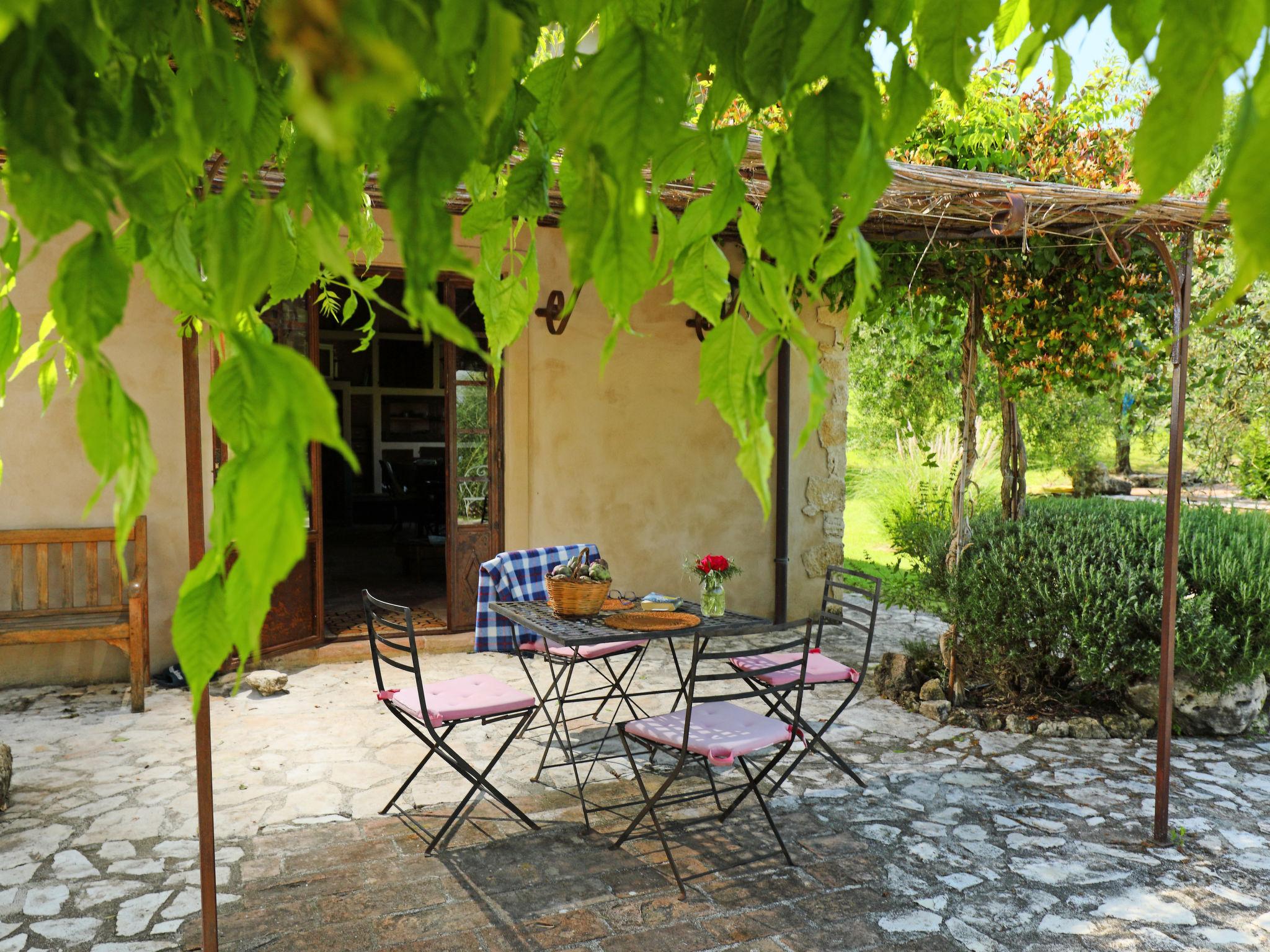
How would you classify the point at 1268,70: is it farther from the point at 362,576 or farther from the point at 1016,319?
the point at 362,576

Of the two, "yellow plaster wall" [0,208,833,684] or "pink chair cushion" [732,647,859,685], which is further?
"yellow plaster wall" [0,208,833,684]

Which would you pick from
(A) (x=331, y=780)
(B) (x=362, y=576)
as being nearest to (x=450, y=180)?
(A) (x=331, y=780)

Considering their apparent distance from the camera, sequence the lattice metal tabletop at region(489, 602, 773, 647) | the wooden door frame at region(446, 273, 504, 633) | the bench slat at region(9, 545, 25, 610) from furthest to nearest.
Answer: the wooden door frame at region(446, 273, 504, 633), the bench slat at region(9, 545, 25, 610), the lattice metal tabletop at region(489, 602, 773, 647)

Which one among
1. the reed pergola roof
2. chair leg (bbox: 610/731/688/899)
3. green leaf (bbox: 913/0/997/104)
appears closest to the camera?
green leaf (bbox: 913/0/997/104)

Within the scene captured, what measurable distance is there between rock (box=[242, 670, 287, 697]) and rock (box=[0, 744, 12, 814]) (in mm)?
1453

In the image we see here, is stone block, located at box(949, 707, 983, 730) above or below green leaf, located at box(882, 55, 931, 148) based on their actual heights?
below

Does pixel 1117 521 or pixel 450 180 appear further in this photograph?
pixel 1117 521

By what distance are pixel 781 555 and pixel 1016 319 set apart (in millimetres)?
2567

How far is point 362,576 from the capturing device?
31.4ft

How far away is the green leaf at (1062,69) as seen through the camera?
0.82 meters

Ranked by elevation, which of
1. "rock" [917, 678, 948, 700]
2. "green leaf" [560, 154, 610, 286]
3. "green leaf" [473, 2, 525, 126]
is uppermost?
"green leaf" [473, 2, 525, 126]

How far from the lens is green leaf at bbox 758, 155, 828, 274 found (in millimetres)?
683

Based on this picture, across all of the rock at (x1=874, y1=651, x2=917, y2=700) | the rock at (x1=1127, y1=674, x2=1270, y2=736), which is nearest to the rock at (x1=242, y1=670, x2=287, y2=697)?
the rock at (x1=874, y1=651, x2=917, y2=700)

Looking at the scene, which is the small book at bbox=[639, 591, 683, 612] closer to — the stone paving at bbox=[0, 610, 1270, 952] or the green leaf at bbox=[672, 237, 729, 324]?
the stone paving at bbox=[0, 610, 1270, 952]
